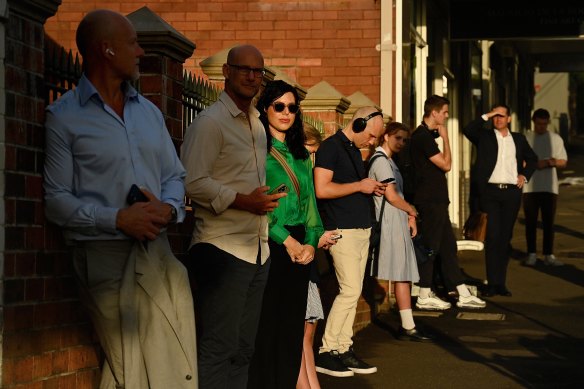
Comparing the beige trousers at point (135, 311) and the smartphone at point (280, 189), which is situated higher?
the smartphone at point (280, 189)

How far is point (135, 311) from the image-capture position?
4.82 metres

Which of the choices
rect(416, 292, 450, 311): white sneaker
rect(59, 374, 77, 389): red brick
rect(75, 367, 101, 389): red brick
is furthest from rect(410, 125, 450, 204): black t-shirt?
rect(59, 374, 77, 389): red brick

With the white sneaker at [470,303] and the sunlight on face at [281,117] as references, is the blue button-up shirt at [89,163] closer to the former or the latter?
the sunlight on face at [281,117]

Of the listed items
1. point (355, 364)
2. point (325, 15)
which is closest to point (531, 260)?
point (325, 15)

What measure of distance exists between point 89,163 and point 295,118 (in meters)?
2.47

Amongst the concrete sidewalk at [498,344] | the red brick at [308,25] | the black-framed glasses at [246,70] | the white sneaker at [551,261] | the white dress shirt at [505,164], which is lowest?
the concrete sidewalk at [498,344]

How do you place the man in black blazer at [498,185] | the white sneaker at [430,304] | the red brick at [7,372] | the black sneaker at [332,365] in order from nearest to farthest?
1. the red brick at [7,372]
2. the black sneaker at [332,365]
3. the white sneaker at [430,304]
4. the man in black blazer at [498,185]

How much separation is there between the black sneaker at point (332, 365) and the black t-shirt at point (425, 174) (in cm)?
375

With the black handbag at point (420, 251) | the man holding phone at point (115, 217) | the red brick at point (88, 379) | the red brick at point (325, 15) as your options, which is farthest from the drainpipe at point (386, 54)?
A: the man holding phone at point (115, 217)

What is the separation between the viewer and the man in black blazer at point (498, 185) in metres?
14.0

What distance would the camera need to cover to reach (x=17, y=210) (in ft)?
16.8

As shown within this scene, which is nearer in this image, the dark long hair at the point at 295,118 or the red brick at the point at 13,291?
the red brick at the point at 13,291

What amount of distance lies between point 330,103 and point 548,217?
251 inches

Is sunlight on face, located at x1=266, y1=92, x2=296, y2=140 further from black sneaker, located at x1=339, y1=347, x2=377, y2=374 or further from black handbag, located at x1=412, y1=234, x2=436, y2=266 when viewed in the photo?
black handbag, located at x1=412, y1=234, x2=436, y2=266
